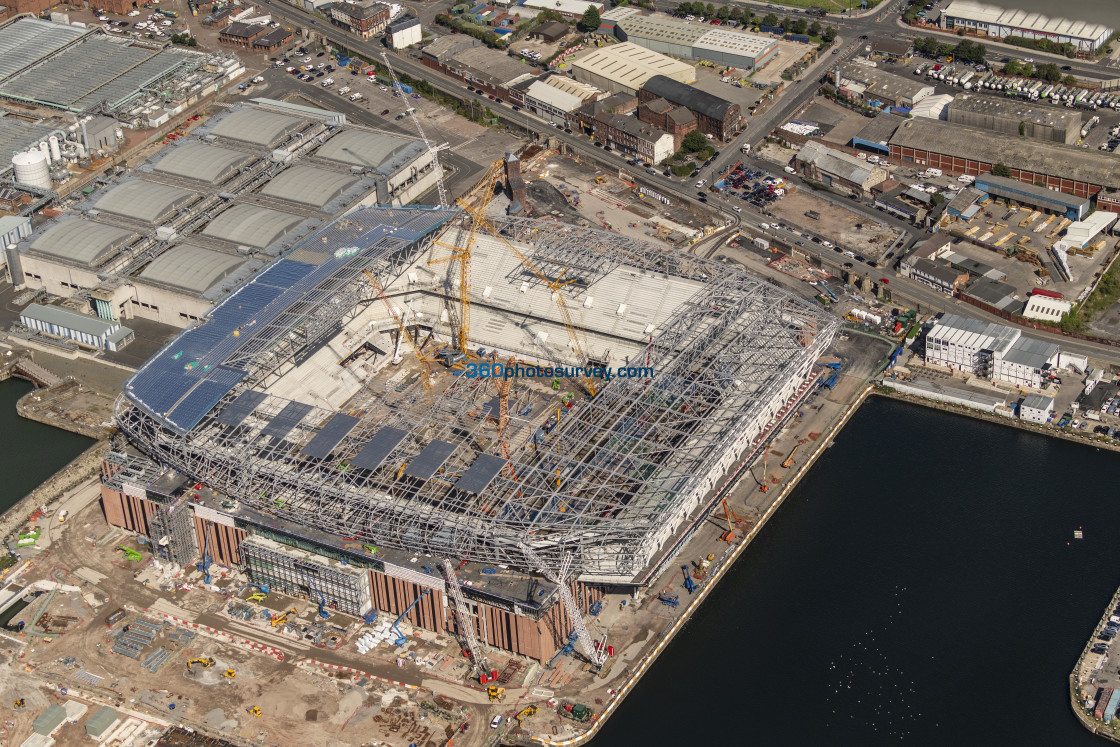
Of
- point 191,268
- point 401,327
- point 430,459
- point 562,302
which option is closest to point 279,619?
point 430,459

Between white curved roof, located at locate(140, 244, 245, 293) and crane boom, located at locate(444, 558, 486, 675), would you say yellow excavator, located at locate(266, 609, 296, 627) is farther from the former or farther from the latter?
white curved roof, located at locate(140, 244, 245, 293)

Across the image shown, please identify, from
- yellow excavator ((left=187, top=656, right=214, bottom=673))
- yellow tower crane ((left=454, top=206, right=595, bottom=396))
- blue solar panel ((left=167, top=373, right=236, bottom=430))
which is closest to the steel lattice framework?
blue solar panel ((left=167, top=373, right=236, bottom=430))

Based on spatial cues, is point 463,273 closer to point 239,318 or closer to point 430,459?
point 239,318

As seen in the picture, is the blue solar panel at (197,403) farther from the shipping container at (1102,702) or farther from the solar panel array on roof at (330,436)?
the shipping container at (1102,702)

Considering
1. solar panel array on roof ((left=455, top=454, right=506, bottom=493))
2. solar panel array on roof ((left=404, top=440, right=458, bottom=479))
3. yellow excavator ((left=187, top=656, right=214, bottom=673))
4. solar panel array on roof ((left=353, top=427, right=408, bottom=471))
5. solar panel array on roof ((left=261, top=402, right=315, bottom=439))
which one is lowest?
yellow excavator ((left=187, top=656, right=214, bottom=673))

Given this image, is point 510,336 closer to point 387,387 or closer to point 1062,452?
point 387,387

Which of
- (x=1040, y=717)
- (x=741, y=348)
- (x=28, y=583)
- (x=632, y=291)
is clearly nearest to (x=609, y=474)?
(x=741, y=348)

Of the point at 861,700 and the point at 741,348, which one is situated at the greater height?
the point at 741,348
